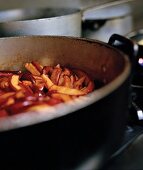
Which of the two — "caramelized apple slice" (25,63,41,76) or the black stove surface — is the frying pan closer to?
the black stove surface

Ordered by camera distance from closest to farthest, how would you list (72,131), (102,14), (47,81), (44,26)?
(72,131) → (47,81) → (44,26) → (102,14)

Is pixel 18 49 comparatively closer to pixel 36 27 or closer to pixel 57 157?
pixel 36 27

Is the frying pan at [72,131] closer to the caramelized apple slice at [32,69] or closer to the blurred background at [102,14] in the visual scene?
the caramelized apple slice at [32,69]

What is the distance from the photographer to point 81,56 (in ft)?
3.63

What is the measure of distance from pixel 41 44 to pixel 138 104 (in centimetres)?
42

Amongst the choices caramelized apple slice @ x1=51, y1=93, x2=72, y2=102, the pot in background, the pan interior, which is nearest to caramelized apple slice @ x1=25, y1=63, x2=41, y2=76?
the pan interior

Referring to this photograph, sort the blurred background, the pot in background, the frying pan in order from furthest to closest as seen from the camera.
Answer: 1. the blurred background
2. the pot in background
3. the frying pan

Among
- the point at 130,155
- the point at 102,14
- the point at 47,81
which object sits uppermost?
the point at 102,14

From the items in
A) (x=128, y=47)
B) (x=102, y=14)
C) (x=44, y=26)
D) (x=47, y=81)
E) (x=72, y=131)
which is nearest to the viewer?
(x=72, y=131)

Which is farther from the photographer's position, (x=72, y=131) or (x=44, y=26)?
(x=44, y=26)

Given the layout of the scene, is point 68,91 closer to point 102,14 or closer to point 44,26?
point 44,26

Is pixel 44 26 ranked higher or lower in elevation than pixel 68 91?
higher

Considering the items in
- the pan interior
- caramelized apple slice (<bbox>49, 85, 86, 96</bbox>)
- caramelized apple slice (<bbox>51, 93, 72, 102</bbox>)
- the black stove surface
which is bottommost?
the black stove surface

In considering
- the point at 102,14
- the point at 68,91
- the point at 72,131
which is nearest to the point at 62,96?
the point at 68,91
